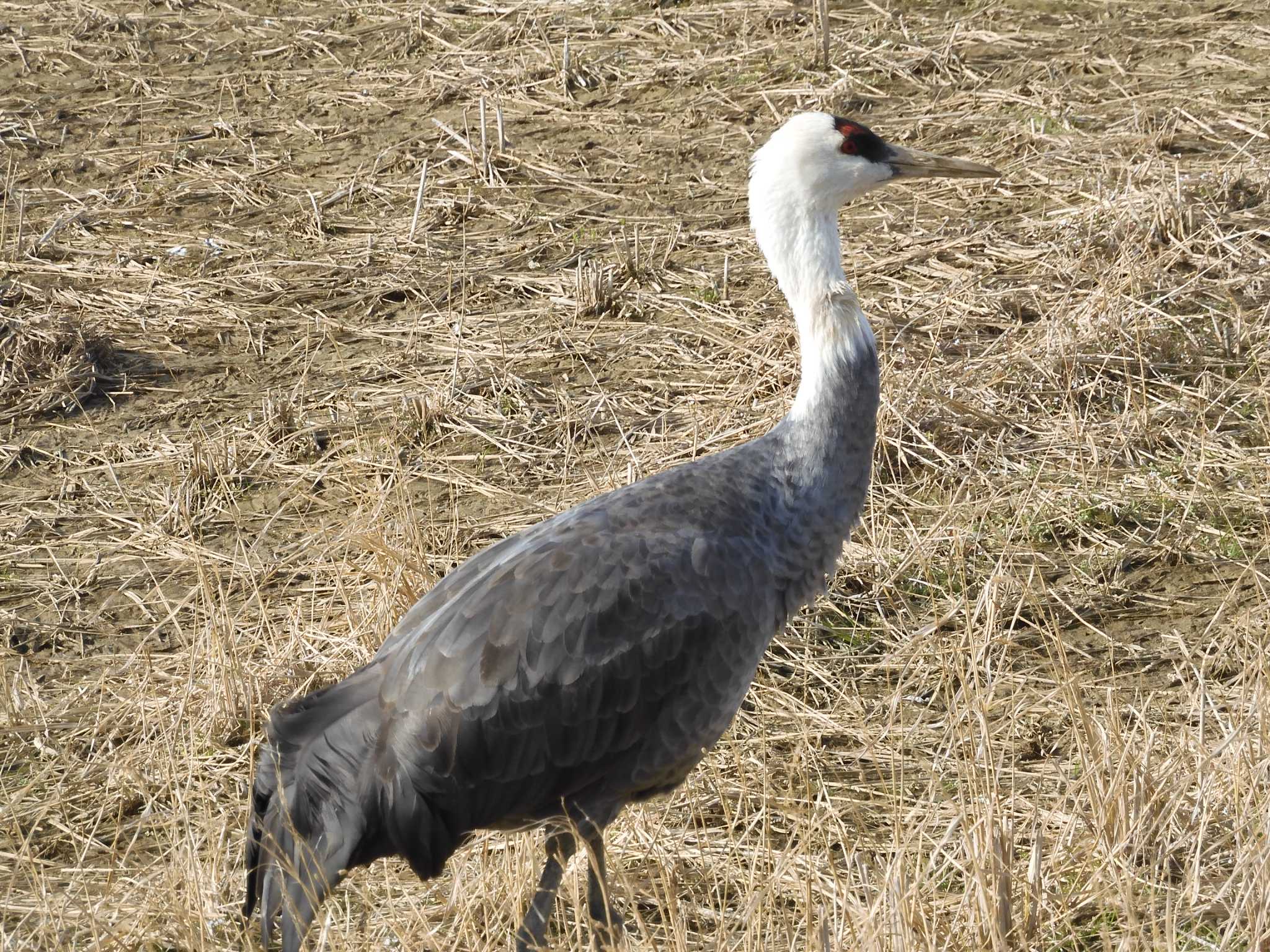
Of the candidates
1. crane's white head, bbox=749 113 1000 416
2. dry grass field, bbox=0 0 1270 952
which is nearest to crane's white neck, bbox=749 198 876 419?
crane's white head, bbox=749 113 1000 416

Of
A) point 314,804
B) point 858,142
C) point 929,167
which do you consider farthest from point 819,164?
point 314,804

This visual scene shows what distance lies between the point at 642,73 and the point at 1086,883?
6.15m

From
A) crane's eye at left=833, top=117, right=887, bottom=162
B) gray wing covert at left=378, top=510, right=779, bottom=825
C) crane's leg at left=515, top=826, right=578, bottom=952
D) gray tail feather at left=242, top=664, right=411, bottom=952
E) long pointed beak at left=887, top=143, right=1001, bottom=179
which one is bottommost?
crane's leg at left=515, top=826, right=578, bottom=952

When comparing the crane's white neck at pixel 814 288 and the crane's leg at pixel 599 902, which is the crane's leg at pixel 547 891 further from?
the crane's white neck at pixel 814 288

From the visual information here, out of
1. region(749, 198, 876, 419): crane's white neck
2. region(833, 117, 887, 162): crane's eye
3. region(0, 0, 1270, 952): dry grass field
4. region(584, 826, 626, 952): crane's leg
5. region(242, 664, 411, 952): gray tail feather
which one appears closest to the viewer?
region(584, 826, 626, 952): crane's leg

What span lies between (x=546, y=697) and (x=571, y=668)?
88 mm

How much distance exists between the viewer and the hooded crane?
361 cm

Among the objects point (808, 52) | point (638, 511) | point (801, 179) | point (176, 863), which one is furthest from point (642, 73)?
point (176, 863)

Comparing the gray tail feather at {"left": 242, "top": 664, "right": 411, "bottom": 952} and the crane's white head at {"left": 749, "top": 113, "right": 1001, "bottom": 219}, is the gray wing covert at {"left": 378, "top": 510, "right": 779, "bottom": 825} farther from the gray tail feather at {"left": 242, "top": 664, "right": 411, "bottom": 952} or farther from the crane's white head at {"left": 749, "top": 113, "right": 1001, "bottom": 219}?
the crane's white head at {"left": 749, "top": 113, "right": 1001, "bottom": 219}

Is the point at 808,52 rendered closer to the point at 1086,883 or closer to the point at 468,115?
the point at 468,115

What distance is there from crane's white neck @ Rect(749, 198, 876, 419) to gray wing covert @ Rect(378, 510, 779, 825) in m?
0.61

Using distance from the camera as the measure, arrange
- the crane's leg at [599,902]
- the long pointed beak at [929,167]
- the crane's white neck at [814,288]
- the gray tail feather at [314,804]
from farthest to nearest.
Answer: the long pointed beak at [929,167] → the crane's white neck at [814,288] → the gray tail feather at [314,804] → the crane's leg at [599,902]

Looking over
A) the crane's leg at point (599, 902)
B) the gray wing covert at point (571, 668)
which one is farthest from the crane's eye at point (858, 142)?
the crane's leg at point (599, 902)

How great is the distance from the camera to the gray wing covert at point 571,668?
11.9ft
